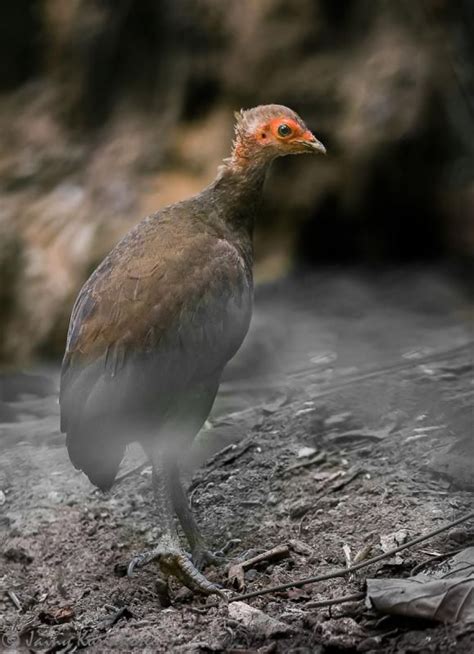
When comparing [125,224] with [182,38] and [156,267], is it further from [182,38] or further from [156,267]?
[156,267]

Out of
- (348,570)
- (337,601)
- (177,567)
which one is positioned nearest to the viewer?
(337,601)

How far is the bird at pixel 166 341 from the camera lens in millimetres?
3547

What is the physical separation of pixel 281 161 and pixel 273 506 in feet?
12.0

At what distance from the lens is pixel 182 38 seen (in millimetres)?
7191

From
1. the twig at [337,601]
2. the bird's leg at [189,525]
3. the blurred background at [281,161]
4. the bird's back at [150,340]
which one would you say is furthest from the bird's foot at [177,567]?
the blurred background at [281,161]

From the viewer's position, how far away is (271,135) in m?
3.82

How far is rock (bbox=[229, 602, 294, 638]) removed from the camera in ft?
9.69

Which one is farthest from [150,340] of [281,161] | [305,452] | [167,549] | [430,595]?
[281,161]

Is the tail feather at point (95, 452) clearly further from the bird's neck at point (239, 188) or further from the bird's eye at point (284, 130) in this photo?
the bird's eye at point (284, 130)

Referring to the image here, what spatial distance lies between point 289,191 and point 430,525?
12.9 feet

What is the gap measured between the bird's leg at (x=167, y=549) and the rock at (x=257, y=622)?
23 cm

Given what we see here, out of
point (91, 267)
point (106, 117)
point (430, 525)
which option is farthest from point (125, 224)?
point (430, 525)

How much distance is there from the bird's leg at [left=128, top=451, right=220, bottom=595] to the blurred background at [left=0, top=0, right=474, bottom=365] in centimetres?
314

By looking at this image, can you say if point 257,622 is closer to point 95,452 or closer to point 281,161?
point 95,452
